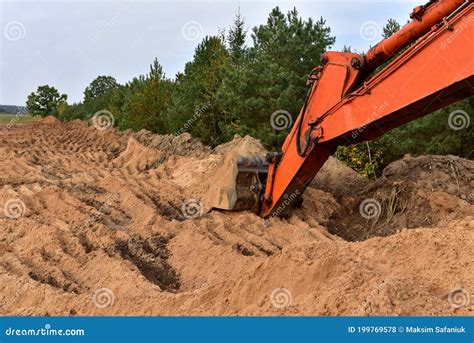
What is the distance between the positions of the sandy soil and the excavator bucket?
0.75 feet

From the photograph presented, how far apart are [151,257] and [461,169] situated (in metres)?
6.45

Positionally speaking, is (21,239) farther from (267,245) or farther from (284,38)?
(284,38)

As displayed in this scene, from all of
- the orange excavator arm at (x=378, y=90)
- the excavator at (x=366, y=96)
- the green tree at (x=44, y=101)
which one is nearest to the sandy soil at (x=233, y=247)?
the excavator at (x=366, y=96)

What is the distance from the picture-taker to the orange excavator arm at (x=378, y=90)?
19.7ft

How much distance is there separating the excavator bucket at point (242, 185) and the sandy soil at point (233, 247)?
0.75ft

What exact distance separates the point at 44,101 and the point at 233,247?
210 ft

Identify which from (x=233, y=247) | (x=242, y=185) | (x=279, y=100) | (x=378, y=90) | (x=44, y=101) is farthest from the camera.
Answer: (x=44, y=101)

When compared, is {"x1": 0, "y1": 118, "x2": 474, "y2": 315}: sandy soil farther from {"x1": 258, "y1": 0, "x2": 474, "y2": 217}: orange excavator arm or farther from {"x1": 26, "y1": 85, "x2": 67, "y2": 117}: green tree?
{"x1": 26, "y1": 85, "x2": 67, "y2": 117}: green tree

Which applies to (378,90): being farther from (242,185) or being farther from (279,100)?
(279,100)

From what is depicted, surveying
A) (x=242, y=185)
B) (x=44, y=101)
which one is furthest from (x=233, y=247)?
(x=44, y=101)

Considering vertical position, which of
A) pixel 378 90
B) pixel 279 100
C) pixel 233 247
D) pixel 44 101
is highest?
pixel 44 101

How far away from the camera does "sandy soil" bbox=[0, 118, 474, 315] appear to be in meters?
4.64

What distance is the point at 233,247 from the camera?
7.56 meters

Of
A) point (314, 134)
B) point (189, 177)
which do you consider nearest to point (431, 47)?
point (314, 134)
